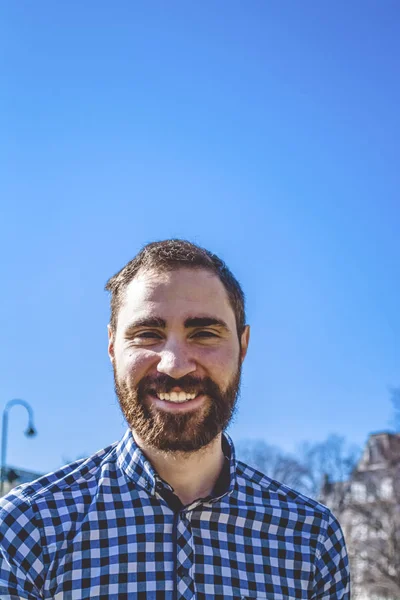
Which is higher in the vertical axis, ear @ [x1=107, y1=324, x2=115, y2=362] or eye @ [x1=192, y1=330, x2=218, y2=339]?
ear @ [x1=107, y1=324, x2=115, y2=362]

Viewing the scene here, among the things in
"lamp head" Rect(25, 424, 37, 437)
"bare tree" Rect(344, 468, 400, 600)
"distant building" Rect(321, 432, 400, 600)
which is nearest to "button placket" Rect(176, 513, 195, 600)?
"lamp head" Rect(25, 424, 37, 437)

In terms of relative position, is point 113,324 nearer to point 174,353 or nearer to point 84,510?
point 174,353

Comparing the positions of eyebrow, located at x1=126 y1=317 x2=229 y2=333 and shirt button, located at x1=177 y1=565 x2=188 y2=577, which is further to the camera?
eyebrow, located at x1=126 y1=317 x2=229 y2=333

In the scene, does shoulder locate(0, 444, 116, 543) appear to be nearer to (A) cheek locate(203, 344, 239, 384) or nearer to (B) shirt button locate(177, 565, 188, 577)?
(B) shirt button locate(177, 565, 188, 577)

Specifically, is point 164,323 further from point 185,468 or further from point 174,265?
point 185,468

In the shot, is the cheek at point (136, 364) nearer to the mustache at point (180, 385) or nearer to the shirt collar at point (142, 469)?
the mustache at point (180, 385)

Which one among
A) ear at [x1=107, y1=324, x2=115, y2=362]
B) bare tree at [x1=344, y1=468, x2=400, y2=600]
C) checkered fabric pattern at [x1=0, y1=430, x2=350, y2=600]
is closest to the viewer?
checkered fabric pattern at [x1=0, y1=430, x2=350, y2=600]

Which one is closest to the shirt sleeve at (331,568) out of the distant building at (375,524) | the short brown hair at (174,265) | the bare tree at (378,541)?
the short brown hair at (174,265)

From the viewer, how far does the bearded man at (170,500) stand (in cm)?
267

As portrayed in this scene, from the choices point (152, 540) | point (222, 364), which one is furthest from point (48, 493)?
point (222, 364)

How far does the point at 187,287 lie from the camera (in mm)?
2980

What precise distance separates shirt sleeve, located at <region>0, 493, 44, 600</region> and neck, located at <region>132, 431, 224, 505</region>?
0.48 metres

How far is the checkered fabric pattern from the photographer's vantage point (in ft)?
8.64

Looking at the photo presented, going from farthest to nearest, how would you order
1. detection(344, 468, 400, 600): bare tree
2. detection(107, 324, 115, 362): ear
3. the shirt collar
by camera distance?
1. detection(344, 468, 400, 600): bare tree
2. detection(107, 324, 115, 362): ear
3. the shirt collar
